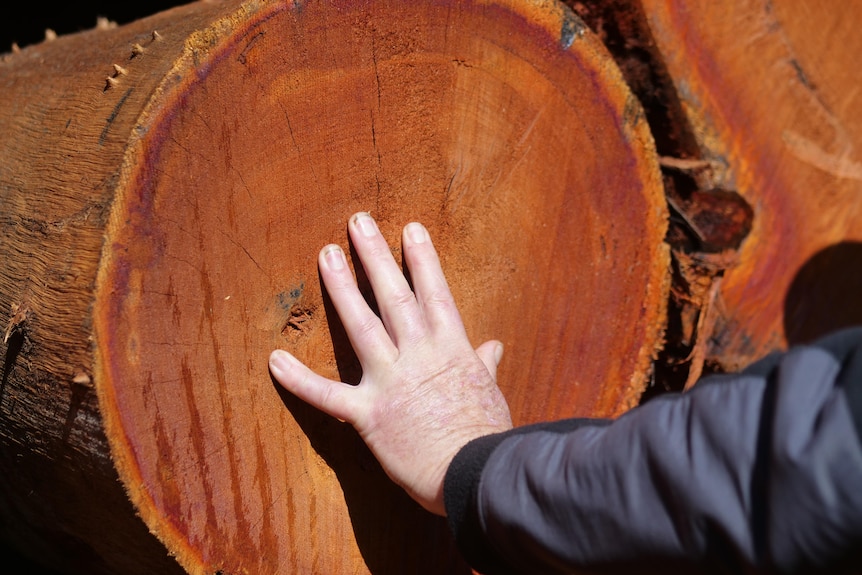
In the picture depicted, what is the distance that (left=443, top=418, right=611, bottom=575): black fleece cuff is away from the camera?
1.22m

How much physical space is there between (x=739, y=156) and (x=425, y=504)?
106 centimetres

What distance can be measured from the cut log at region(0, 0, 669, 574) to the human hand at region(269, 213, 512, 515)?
6 cm

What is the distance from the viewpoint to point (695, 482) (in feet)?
3.24

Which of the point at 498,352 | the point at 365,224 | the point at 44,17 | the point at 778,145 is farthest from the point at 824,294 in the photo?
the point at 44,17

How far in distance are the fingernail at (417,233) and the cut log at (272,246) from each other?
0.04m

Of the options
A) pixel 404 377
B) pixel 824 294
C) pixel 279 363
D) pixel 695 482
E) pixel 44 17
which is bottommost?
pixel 695 482

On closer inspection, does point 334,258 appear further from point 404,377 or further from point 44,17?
point 44,17

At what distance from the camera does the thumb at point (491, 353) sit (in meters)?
1.54

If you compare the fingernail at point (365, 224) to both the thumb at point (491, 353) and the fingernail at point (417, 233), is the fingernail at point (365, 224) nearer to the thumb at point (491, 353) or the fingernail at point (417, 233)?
the fingernail at point (417, 233)

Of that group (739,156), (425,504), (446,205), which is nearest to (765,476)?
(425,504)

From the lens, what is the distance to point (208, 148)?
3.92 ft

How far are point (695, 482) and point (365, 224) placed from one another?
72 cm

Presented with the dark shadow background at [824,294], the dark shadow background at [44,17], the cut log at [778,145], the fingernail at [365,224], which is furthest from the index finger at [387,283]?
the dark shadow background at [44,17]

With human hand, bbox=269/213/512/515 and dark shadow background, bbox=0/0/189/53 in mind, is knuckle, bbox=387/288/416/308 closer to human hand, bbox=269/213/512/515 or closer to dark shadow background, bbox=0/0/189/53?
human hand, bbox=269/213/512/515
